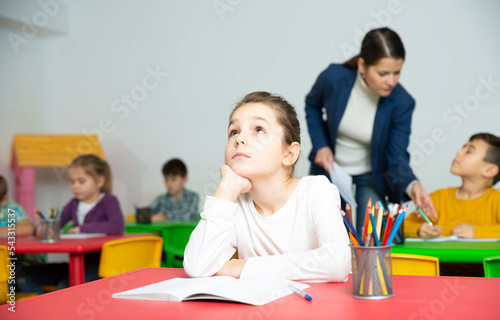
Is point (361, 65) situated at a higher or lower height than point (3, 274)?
higher

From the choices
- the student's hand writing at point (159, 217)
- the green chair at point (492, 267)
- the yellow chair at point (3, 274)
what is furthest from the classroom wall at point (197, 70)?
the green chair at point (492, 267)

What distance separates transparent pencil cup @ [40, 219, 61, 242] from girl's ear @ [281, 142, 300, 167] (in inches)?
61.5

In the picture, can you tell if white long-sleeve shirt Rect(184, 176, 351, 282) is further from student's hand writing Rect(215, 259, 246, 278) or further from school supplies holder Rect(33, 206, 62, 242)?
school supplies holder Rect(33, 206, 62, 242)

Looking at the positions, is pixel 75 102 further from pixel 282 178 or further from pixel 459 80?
pixel 282 178

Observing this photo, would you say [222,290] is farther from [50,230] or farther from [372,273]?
[50,230]

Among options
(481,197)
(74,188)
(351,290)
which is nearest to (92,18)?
(74,188)

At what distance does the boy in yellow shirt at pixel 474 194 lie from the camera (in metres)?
2.63

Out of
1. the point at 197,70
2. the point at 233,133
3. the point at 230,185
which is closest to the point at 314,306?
the point at 230,185

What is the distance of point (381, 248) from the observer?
1038 millimetres

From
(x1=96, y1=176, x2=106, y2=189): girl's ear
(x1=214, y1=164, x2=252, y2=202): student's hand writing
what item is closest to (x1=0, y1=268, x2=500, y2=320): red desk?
(x1=214, y1=164, x2=252, y2=202): student's hand writing

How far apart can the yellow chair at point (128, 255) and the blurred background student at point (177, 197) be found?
7.86 feet

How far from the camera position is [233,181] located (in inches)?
54.1

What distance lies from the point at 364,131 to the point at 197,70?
121 inches

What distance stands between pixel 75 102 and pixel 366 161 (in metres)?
4.21
